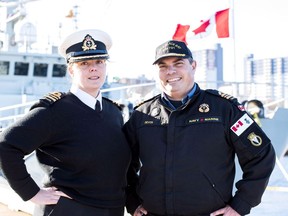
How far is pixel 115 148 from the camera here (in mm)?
2371

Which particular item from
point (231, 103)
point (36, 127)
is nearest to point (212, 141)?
point (231, 103)

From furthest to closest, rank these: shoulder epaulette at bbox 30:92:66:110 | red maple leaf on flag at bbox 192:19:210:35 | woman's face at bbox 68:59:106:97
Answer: red maple leaf on flag at bbox 192:19:210:35
woman's face at bbox 68:59:106:97
shoulder epaulette at bbox 30:92:66:110

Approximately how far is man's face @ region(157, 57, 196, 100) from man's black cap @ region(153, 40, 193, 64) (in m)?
0.03

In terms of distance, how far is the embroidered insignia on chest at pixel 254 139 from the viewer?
2.16 meters

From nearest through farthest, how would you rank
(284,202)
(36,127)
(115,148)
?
(36,127), (115,148), (284,202)

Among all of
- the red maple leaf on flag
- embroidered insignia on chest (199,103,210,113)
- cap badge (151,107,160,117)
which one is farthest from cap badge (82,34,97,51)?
the red maple leaf on flag

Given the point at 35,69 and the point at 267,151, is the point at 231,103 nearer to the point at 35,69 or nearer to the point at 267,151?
the point at 267,151

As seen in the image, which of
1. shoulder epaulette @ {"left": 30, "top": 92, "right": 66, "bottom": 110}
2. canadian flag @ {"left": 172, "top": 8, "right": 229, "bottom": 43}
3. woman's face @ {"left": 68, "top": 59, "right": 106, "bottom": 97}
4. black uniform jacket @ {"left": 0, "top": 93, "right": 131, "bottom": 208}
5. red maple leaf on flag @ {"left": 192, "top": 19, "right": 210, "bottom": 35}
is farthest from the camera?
red maple leaf on flag @ {"left": 192, "top": 19, "right": 210, "bottom": 35}

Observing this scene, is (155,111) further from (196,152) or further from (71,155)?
(71,155)

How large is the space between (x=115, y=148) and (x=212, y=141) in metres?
0.55

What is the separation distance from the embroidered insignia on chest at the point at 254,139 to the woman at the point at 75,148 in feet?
2.32

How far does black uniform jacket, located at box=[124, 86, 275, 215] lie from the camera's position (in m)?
2.16

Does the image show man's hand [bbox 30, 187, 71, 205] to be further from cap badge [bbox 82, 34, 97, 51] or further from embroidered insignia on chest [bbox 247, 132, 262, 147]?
embroidered insignia on chest [bbox 247, 132, 262, 147]

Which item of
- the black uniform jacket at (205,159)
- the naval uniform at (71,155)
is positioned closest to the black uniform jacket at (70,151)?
the naval uniform at (71,155)
